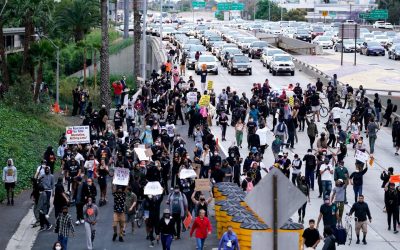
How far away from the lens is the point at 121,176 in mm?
22797

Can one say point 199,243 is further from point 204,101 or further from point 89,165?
point 204,101

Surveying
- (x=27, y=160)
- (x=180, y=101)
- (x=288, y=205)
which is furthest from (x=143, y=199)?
(x=180, y=101)

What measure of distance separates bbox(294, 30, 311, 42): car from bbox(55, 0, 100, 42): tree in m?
24.7

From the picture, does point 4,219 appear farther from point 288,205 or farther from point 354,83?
point 354,83

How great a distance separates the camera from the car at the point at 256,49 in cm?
7119

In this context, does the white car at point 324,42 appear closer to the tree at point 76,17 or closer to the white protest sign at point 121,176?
the tree at point 76,17

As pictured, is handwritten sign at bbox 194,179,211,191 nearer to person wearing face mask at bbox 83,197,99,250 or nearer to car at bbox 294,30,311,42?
person wearing face mask at bbox 83,197,99,250

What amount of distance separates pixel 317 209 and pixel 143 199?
15.4 ft

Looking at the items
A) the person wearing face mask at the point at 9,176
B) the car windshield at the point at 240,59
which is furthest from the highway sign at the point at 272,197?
the car windshield at the point at 240,59

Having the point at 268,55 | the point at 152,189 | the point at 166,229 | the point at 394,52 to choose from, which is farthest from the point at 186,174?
the point at 394,52

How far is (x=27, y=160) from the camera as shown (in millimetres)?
30500

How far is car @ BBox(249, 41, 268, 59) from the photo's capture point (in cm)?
7119

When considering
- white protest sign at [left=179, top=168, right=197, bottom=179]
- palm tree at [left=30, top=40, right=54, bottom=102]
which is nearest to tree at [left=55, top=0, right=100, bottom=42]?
palm tree at [left=30, top=40, right=54, bottom=102]

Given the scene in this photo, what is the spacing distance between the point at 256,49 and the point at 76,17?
1706 centimetres
